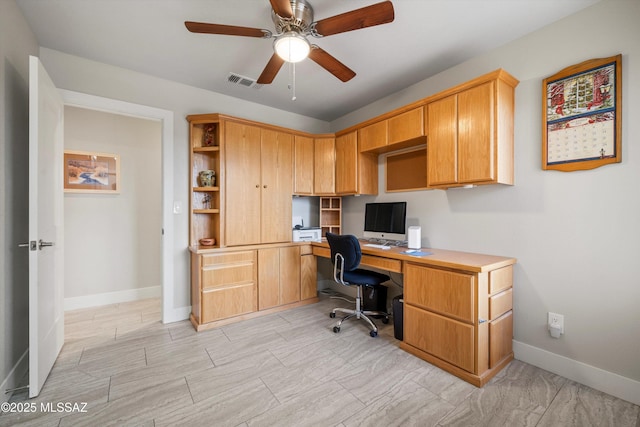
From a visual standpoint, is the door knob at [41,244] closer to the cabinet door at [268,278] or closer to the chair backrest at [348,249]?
the cabinet door at [268,278]

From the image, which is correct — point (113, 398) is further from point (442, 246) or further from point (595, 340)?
point (595, 340)

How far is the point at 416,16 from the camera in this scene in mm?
1949

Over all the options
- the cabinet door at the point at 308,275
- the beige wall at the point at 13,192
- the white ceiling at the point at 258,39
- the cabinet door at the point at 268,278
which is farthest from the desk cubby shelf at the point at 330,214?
the beige wall at the point at 13,192

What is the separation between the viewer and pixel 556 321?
1.98 meters

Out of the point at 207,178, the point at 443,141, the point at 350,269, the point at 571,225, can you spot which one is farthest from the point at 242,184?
the point at 571,225

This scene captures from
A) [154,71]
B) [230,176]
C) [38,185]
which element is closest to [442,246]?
[230,176]

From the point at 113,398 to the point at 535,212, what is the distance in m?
3.35

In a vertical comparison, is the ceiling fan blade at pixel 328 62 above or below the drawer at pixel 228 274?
above

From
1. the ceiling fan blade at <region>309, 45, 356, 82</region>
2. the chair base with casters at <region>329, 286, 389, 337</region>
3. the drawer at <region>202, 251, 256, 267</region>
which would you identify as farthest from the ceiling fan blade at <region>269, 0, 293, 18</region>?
the chair base with casters at <region>329, 286, 389, 337</region>

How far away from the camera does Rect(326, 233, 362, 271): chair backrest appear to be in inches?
102

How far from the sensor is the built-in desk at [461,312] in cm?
185

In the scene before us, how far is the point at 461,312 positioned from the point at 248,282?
215 centimetres

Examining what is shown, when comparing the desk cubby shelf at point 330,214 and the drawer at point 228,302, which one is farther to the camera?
the desk cubby shelf at point 330,214

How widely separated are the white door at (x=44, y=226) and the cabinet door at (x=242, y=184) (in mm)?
1388
